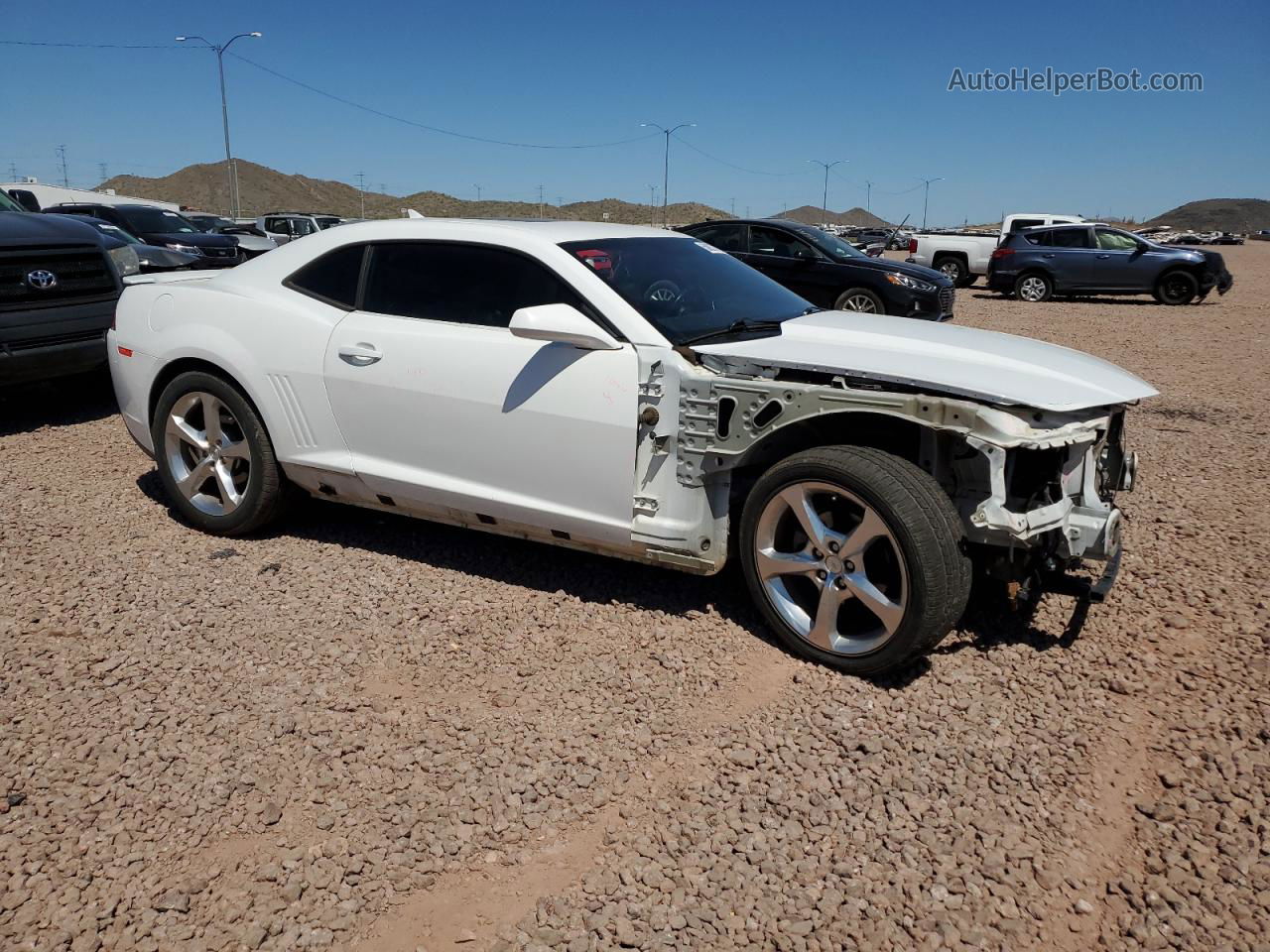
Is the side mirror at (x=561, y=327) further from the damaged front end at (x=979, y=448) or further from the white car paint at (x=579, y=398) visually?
the damaged front end at (x=979, y=448)

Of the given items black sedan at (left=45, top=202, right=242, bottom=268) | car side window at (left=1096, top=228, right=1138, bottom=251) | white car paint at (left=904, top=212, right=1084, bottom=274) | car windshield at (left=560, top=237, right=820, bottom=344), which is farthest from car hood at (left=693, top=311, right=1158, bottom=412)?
white car paint at (left=904, top=212, right=1084, bottom=274)

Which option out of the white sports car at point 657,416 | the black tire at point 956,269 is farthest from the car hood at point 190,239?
the black tire at point 956,269

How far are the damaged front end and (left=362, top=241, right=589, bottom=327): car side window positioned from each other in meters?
0.77

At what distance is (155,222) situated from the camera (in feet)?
60.2

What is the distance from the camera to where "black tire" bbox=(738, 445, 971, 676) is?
319 cm

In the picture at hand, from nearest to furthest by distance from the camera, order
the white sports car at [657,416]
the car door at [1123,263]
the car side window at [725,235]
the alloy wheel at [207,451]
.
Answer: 1. the white sports car at [657,416]
2. the alloy wheel at [207,451]
3. the car side window at [725,235]
4. the car door at [1123,263]

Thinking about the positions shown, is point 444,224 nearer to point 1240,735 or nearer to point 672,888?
point 672,888

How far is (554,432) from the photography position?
12.4 ft

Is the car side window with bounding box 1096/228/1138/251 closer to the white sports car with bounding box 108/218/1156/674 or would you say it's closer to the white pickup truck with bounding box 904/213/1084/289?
the white pickup truck with bounding box 904/213/1084/289

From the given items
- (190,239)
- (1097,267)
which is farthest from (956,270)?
(190,239)

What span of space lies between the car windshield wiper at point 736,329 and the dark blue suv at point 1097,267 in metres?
17.2

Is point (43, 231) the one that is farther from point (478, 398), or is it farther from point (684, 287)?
point (684, 287)

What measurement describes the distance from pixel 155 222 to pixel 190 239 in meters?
1.19

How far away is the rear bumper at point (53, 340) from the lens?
6.44 meters
